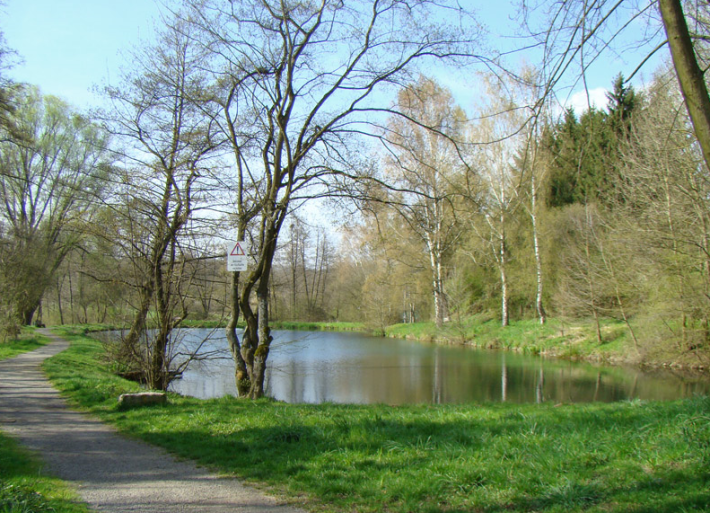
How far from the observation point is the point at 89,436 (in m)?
6.21

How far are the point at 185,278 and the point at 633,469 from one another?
28.8ft

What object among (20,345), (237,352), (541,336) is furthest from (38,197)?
(541,336)

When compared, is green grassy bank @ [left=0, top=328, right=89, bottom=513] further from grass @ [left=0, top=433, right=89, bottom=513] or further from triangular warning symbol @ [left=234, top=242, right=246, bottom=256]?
triangular warning symbol @ [left=234, top=242, right=246, bottom=256]

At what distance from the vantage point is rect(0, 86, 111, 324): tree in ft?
62.6

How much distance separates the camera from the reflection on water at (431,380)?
14.0m

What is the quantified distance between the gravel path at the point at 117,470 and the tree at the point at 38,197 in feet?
41.0

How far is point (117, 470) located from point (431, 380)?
45.9 feet

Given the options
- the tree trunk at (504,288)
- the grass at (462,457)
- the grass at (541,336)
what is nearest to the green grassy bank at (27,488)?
the grass at (462,457)

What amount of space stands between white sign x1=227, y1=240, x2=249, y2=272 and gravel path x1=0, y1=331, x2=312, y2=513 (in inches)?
123

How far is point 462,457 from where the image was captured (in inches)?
181

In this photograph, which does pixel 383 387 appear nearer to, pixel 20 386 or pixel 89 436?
pixel 20 386

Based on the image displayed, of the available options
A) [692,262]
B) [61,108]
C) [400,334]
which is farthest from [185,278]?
[400,334]

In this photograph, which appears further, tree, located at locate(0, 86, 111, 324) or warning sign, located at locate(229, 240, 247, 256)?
tree, located at locate(0, 86, 111, 324)

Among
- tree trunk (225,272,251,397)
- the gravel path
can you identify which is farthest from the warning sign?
the gravel path
